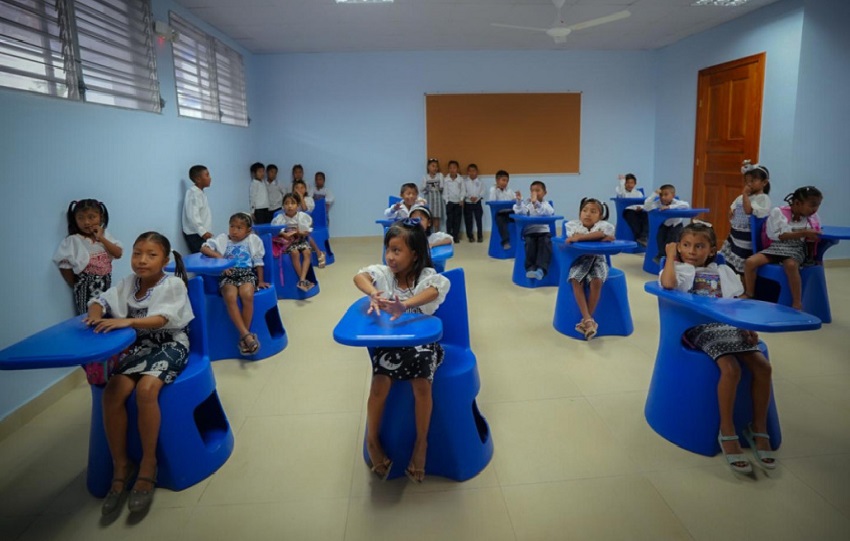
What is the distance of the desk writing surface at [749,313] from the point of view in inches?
68.5

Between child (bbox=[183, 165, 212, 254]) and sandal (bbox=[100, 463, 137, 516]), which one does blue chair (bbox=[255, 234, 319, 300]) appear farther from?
sandal (bbox=[100, 463, 137, 516])

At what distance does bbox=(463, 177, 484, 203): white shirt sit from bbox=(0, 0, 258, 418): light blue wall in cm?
424

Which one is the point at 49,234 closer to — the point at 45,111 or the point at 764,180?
the point at 45,111

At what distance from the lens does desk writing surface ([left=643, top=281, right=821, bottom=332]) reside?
1.74 m

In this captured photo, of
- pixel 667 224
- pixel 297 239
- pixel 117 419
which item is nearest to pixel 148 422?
pixel 117 419

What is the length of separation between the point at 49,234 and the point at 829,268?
7255mm

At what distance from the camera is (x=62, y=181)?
3.19 metres

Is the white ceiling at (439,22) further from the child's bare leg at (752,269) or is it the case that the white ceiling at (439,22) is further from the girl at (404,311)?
the girl at (404,311)

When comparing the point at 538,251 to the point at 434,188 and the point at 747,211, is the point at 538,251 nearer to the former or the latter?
the point at 747,211

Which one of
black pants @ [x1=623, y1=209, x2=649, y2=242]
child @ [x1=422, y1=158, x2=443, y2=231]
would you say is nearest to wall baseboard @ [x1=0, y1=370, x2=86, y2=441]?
child @ [x1=422, y1=158, x2=443, y2=231]

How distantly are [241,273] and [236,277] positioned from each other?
47 millimetres

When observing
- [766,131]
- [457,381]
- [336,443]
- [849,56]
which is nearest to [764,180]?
[766,131]

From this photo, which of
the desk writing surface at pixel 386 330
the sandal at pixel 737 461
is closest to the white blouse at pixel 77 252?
the desk writing surface at pixel 386 330

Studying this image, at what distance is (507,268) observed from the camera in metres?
6.21
